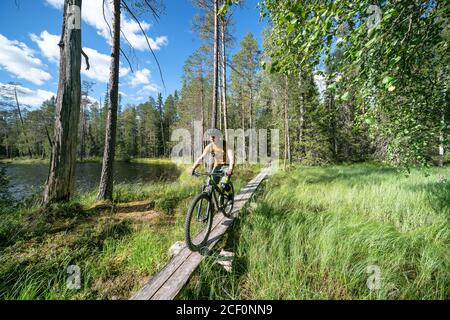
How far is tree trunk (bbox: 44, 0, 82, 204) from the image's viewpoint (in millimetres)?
4078

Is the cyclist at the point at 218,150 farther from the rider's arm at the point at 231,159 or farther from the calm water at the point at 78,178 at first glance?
the calm water at the point at 78,178

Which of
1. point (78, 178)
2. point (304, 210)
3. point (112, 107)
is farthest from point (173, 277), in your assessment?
point (78, 178)

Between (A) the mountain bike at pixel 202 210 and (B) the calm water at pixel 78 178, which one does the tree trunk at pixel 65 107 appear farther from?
(A) the mountain bike at pixel 202 210

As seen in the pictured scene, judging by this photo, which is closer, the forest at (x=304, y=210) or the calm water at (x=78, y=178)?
the forest at (x=304, y=210)

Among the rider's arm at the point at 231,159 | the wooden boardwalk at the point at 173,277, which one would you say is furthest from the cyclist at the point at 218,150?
the wooden boardwalk at the point at 173,277

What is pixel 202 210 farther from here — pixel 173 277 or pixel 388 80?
pixel 388 80

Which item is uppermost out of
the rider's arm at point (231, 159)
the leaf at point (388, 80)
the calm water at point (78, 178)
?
the leaf at point (388, 80)

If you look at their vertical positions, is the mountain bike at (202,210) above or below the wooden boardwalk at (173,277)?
above

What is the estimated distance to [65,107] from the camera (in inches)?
161

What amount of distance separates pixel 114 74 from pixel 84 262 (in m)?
4.50

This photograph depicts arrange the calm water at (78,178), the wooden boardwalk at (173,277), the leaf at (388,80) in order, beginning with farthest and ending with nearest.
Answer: the calm water at (78,178)
the wooden boardwalk at (173,277)
the leaf at (388,80)

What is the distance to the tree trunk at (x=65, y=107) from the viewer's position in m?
4.08

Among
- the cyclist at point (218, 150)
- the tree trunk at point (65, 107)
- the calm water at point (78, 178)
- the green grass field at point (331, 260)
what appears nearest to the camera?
the green grass field at point (331, 260)
